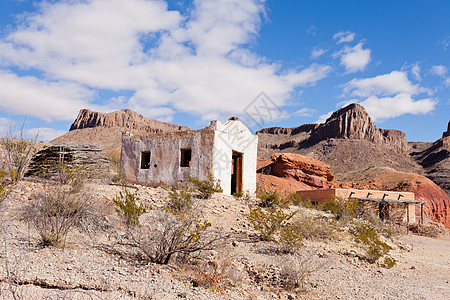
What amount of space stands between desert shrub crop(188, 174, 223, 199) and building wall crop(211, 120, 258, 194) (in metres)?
0.37

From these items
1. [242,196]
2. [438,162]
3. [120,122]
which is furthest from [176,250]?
[120,122]

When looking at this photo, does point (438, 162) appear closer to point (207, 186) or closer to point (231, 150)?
point (231, 150)

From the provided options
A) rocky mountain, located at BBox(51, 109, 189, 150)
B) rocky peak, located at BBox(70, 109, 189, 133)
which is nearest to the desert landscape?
rocky mountain, located at BBox(51, 109, 189, 150)

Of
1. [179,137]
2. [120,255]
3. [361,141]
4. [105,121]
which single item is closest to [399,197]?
[179,137]

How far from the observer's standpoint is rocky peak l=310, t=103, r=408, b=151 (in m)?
59.2

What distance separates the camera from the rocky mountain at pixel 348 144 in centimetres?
4697

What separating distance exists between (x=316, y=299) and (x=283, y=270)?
0.75m

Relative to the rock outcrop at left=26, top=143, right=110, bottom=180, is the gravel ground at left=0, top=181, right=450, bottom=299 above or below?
below

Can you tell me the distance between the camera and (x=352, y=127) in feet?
Answer: 196

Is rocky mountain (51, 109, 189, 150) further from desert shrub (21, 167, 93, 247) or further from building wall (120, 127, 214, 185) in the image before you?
desert shrub (21, 167, 93, 247)

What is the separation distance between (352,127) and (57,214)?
6171 cm

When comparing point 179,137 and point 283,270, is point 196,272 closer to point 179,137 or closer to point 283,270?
point 283,270

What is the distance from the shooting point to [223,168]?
1232 cm

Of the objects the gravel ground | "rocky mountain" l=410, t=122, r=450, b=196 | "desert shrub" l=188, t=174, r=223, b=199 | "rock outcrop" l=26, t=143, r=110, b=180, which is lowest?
the gravel ground
